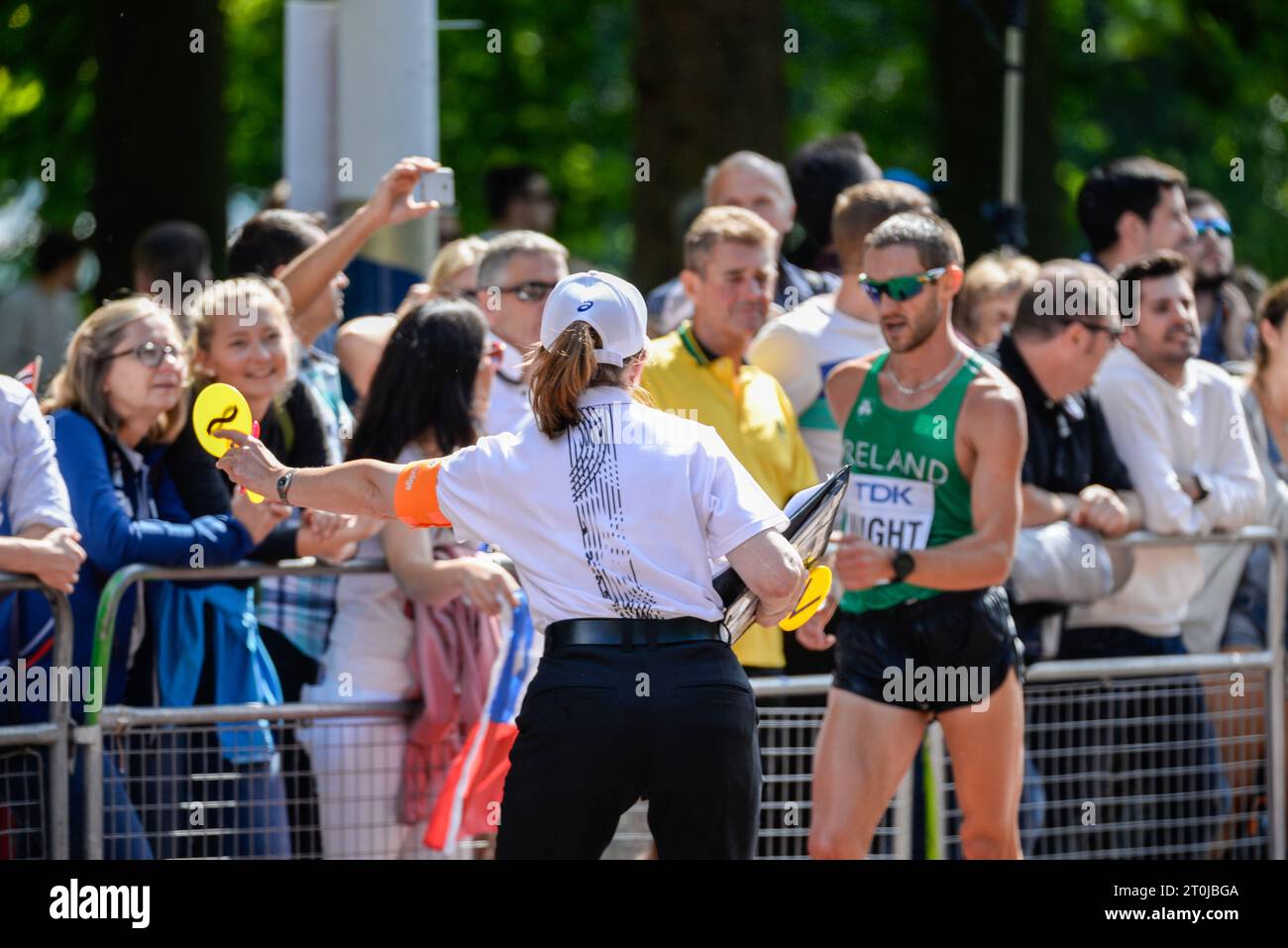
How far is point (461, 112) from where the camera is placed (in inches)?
761

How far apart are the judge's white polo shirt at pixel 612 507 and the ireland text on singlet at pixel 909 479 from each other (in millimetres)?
1548

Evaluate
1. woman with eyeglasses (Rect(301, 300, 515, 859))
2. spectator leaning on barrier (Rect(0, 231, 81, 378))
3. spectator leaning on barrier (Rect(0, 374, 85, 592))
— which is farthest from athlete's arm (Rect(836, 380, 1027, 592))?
spectator leaning on barrier (Rect(0, 231, 81, 378))

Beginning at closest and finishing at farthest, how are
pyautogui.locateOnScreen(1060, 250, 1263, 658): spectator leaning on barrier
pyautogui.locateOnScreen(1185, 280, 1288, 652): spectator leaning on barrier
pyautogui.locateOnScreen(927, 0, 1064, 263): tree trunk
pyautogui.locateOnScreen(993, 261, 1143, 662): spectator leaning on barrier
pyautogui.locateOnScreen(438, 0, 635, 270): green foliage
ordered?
pyautogui.locateOnScreen(993, 261, 1143, 662): spectator leaning on barrier, pyautogui.locateOnScreen(1060, 250, 1263, 658): spectator leaning on barrier, pyautogui.locateOnScreen(1185, 280, 1288, 652): spectator leaning on barrier, pyautogui.locateOnScreen(927, 0, 1064, 263): tree trunk, pyautogui.locateOnScreen(438, 0, 635, 270): green foliage

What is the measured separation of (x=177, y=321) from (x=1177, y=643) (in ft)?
12.4

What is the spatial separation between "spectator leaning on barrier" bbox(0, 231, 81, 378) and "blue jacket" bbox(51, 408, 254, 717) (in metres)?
7.23

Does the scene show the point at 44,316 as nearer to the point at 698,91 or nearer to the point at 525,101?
the point at 698,91

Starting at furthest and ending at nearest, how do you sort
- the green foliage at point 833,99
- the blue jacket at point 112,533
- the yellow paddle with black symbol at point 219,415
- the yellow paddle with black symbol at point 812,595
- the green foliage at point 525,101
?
the green foliage at point 525,101, the green foliage at point 833,99, the blue jacket at point 112,533, the yellow paddle with black symbol at point 812,595, the yellow paddle with black symbol at point 219,415

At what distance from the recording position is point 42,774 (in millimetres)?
5820

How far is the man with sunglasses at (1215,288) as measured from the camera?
8617mm

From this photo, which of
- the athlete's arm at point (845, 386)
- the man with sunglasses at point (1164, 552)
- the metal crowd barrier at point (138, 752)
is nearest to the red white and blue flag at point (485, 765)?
the metal crowd barrier at point (138, 752)

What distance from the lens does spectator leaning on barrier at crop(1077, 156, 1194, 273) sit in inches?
331

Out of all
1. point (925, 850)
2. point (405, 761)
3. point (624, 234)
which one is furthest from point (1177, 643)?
point (624, 234)

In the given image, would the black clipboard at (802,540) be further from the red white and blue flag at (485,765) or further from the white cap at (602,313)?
the red white and blue flag at (485,765)

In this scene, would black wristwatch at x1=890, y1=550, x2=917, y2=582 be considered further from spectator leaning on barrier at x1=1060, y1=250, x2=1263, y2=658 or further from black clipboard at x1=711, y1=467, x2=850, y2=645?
spectator leaning on barrier at x1=1060, y1=250, x2=1263, y2=658
